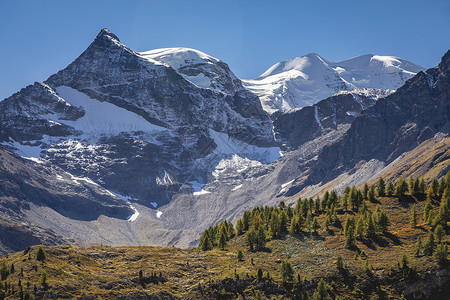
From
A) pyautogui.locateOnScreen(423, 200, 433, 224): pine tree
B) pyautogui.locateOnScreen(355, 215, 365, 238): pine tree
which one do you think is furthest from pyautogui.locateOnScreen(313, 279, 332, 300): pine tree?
pyautogui.locateOnScreen(423, 200, 433, 224): pine tree

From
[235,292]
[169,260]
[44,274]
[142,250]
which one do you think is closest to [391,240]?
[235,292]

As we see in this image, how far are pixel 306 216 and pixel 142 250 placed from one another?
5837 centimetres

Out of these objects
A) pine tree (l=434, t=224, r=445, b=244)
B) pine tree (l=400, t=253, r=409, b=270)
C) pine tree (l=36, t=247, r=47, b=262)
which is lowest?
pine tree (l=400, t=253, r=409, b=270)

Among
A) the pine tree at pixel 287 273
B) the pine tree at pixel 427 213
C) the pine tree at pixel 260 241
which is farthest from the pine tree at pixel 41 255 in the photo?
the pine tree at pixel 427 213

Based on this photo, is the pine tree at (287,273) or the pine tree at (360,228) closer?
the pine tree at (287,273)

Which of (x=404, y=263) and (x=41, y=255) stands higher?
(x=41, y=255)

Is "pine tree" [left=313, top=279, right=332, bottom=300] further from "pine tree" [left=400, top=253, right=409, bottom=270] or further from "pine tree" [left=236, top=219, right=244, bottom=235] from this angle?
"pine tree" [left=236, top=219, right=244, bottom=235]

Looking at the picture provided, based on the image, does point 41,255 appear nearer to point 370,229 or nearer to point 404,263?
point 404,263

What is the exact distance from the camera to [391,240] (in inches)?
4759

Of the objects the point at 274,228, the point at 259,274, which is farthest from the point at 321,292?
the point at 274,228

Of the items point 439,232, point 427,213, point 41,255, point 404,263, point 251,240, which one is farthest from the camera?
point 251,240

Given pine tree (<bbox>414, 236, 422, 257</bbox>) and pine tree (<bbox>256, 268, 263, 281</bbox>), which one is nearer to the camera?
pine tree (<bbox>256, 268, 263, 281</bbox>)

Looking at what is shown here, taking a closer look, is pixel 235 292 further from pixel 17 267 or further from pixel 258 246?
pixel 17 267

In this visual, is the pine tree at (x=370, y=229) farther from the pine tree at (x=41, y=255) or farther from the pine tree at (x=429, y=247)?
the pine tree at (x=41, y=255)
